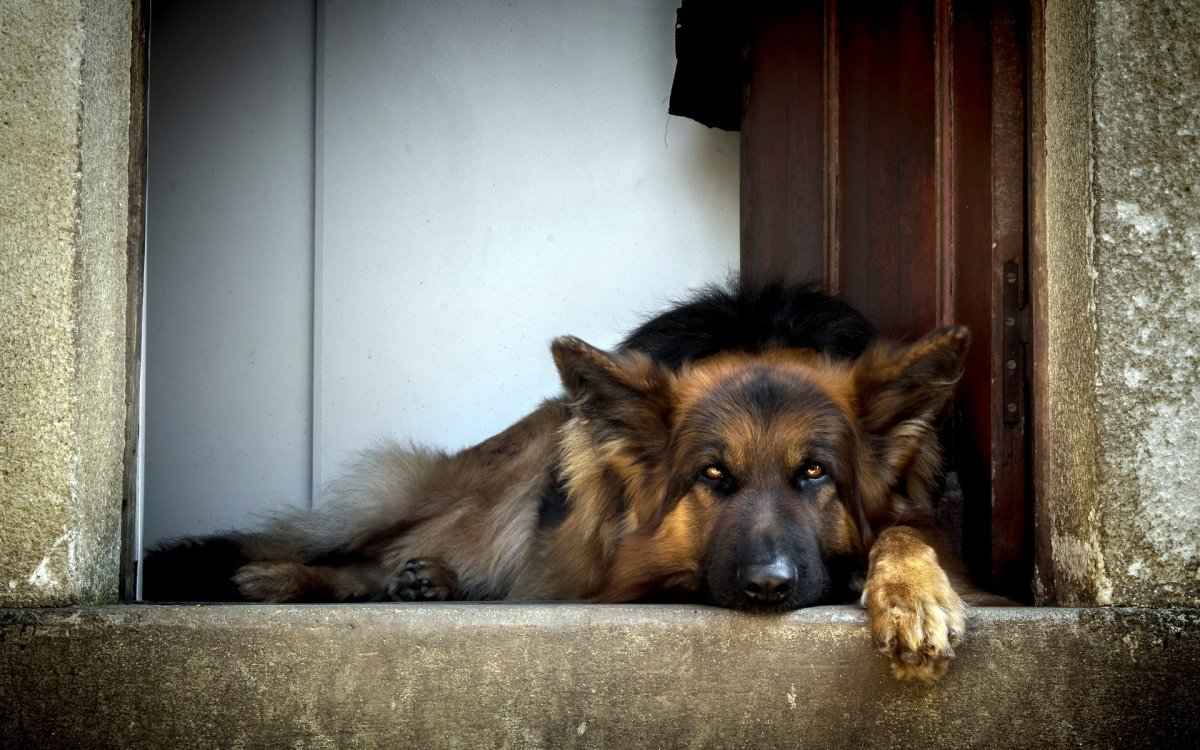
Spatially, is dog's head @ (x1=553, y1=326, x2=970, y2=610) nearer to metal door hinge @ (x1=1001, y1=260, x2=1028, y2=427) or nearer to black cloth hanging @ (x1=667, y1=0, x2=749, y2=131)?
metal door hinge @ (x1=1001, y1=260, x2=1028, y2=427)

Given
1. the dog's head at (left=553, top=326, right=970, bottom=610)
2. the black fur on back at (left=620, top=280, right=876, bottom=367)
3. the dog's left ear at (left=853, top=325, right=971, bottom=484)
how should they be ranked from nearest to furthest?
1. the dog's head at (left=553, top=326, right=970, bottom=610)
2. the dog's left ear at (left=853, top=325, right=971, bottom=484)
3. the black fur on back at (left=620, top=280, right=876, bottom=367)

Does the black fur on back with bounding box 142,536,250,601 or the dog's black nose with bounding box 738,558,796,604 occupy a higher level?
the dog's black nose with bounding box 738,558,796,604

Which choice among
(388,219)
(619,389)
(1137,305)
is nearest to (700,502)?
(619,389)

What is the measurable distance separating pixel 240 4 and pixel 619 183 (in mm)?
2037

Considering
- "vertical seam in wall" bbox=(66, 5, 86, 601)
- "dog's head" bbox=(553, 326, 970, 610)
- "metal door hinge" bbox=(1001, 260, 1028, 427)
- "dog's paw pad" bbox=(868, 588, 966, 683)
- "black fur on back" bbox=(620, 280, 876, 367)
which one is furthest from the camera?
"black fur on back" bbox=(620, 280, 876, 367)

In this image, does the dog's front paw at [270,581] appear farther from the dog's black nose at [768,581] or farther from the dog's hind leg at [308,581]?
the dog's black nose at [768,581]

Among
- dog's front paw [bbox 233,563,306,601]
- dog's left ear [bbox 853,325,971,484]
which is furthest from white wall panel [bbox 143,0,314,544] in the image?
dog's left ear [bbox 853,325,971,484]

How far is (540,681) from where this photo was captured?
107 inches

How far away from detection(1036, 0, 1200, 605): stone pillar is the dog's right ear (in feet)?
3.94

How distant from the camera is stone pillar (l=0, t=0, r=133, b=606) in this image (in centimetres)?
285

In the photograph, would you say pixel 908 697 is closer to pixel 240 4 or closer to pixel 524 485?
pixel 524 485

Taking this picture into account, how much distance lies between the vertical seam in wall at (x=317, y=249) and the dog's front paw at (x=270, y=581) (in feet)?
4.08

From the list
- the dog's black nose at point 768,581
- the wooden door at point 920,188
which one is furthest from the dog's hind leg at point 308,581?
the wooden door at point 920,188

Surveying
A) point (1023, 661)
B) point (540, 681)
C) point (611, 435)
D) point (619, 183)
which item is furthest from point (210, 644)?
point (619, 183)
